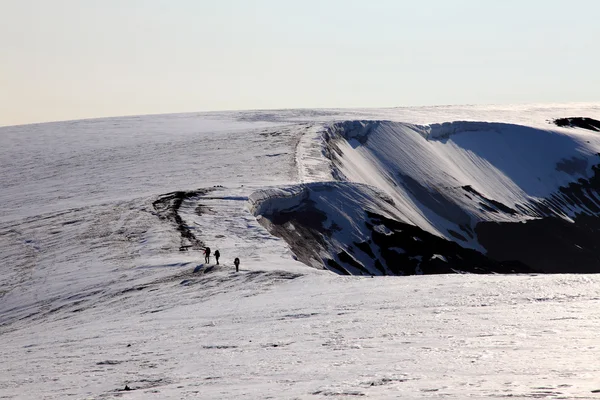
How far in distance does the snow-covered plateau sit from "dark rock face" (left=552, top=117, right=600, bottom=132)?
5598mm

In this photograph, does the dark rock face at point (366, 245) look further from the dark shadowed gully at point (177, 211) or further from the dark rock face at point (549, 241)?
the dark rock face at point (549, 241)

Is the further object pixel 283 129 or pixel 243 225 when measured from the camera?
pixel 283 129

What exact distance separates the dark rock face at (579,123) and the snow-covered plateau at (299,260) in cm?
560

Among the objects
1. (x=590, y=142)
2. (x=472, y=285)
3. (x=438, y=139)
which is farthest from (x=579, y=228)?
(x=472, y=285)

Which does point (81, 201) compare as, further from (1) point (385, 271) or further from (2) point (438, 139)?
(2) point (438, 139)

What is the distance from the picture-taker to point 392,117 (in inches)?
4013

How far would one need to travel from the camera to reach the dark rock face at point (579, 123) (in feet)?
354

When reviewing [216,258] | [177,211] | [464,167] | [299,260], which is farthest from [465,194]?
[216,258]

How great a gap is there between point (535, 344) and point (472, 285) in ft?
Answer: 35.6

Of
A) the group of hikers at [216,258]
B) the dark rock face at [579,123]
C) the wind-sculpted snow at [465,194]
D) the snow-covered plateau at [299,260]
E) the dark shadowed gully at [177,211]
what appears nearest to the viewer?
the snow-covered plateau at [299,260]

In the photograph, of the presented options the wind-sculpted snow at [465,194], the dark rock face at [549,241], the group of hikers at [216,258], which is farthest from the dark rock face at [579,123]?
the group of hikers at [216,258]

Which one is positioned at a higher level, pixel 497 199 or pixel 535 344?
pixel 535 344

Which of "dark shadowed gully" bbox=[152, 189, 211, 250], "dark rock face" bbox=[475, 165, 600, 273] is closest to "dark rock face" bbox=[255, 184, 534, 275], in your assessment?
"dark shadowed gully" bbox=[152, 189, 211, 250]

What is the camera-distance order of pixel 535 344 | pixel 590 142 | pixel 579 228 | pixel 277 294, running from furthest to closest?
pixel 590 142, pixel 579 228, pixel 277 294, pixel 535 344
